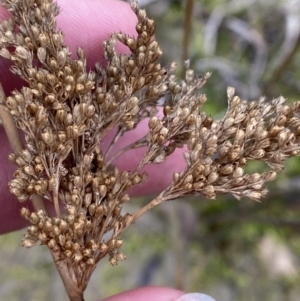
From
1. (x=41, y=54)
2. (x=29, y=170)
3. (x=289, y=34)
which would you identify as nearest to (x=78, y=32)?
(x=41, y=54)

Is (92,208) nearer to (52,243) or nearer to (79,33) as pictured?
(52,243)

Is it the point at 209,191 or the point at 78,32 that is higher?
the point at 78,32

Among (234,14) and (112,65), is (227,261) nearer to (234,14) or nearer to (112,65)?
(234,14)

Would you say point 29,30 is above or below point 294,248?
above

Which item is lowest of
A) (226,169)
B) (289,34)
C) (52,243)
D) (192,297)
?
(192,297)

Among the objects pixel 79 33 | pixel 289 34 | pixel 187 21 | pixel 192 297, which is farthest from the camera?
pixel 289 34

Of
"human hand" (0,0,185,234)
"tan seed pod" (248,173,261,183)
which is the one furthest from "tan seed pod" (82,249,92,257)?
"human hand" (0,0,185,234)

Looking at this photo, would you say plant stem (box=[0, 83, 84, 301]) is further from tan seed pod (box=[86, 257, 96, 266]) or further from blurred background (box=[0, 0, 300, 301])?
blurred background (box=[0, 0, 300, 301])

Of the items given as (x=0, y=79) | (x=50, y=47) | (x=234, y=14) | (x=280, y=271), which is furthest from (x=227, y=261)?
(x=50, y=47)

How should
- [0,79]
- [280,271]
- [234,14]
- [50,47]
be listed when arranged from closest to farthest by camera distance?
[50,47] < [0,79] < [280,271] < [234,14]
